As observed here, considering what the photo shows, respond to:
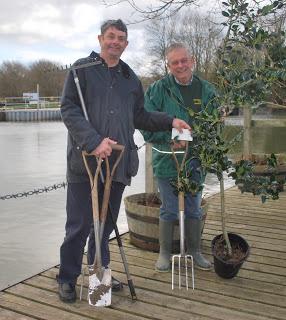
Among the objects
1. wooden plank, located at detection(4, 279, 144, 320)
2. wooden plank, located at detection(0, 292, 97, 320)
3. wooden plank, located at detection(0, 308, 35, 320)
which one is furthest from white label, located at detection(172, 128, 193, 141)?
wooden plank, located at detection(0, 308, 35, 320)

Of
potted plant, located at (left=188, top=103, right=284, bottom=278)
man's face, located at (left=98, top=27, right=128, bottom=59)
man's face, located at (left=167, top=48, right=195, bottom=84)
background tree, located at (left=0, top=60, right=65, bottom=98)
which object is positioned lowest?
potted plant, located at (left=188, top=103, right=284, bottom=278)

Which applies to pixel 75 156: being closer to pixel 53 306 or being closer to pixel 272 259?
pixel 53 306

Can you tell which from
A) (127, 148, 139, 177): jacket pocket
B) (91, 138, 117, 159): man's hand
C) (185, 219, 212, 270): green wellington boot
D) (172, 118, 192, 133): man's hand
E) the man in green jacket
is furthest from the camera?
(185, 219, 212, 270): green wellington boot

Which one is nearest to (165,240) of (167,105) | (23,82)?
(167,105)

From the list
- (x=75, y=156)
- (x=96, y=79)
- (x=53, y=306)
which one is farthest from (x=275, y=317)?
(x=96, y=79)

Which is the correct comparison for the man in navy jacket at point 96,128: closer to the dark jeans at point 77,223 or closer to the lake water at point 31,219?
the dark jeans at point 77,223

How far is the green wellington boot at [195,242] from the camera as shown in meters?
3.79

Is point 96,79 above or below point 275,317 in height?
above

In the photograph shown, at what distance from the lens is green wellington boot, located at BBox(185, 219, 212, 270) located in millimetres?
3789

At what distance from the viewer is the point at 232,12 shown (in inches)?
135

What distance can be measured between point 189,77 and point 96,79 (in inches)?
35.9

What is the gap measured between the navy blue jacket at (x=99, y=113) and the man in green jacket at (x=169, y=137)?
47 cm

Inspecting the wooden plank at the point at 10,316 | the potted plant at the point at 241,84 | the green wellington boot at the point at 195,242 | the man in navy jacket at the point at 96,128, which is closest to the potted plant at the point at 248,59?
the potted plant at the point at 241,84

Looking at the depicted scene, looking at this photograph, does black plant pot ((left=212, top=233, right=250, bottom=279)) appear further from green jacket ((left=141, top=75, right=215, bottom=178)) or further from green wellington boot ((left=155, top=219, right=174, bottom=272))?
green jacket ((left=141, top=75, right=215, bottom=178))
